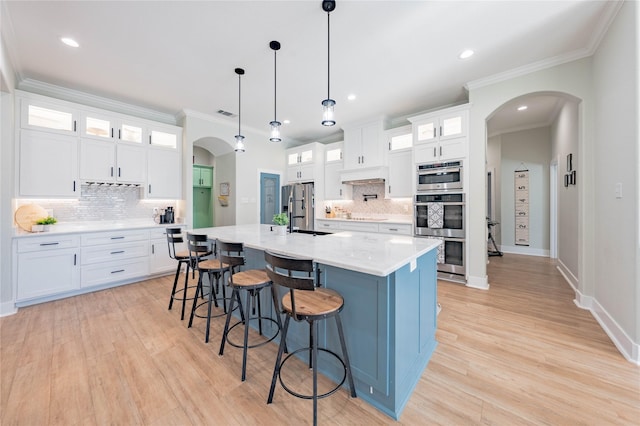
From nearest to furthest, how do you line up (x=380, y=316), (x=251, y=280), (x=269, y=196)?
(x=380, y=316)
(x=251, y=280)
(x=269, y=196)

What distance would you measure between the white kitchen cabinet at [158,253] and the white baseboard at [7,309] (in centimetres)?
144

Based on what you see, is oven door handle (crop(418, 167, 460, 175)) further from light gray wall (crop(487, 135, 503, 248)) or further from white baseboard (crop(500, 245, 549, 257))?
white baseboard (crop(500, 245, 549, 257))

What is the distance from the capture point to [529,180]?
18.9 feet

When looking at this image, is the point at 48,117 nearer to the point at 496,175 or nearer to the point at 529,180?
the point at 496,175

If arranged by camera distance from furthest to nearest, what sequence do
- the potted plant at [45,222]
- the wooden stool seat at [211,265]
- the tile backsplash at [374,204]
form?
the tile backsplash at [374,204], the potted plant at [45,222], the wooden stool seat at [211,265]

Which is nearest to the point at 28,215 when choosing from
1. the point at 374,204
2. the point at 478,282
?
the point at 374,204

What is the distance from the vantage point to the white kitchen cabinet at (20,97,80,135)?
3.20 metres

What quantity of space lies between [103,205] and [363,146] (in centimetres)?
482

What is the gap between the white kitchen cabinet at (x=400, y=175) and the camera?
442cm

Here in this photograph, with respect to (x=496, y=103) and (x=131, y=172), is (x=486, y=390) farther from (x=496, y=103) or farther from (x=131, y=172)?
(x=131, y=172)

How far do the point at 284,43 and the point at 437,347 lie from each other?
11.1ft

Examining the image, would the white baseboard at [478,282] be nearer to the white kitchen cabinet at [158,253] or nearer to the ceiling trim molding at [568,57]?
the ceiling trim molding at [568,57]

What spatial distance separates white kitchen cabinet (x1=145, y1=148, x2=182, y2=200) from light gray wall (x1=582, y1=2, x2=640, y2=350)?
19.1ft

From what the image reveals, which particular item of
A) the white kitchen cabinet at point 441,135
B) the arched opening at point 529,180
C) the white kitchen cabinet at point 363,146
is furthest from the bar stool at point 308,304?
the arched opening at point 529,180
